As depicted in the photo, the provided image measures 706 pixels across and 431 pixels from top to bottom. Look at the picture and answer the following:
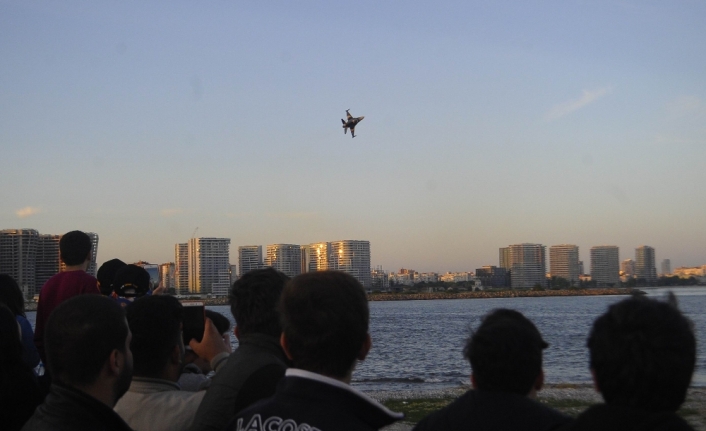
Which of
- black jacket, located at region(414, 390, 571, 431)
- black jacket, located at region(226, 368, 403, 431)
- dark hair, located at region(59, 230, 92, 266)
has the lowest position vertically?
black jacket, located at region(414, 390, 571, 431)

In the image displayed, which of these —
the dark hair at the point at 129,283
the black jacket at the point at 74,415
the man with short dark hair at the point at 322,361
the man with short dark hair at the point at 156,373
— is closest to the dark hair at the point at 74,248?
the dark hair at the point at 129,283

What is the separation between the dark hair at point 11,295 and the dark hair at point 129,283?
0.66 m

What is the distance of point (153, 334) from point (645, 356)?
2400 mm

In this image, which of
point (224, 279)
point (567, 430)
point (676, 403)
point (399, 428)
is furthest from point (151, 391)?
point (224, 279)

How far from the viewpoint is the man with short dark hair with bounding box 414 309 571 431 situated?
103 inches

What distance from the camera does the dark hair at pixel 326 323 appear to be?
2.20m

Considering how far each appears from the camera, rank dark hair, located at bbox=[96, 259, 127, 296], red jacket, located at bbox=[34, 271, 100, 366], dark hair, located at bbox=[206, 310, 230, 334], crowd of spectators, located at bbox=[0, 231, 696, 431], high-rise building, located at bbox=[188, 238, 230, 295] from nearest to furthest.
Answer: crowd of spectators, located at bbox=[0, 231, 696, 431] → dark hair, located at bbox=[206, 310, 230, 334] → red jacket, located at bbox=[34, 271, 100, 366] → dark hair, located at bbox=[96, 259, 127, 296] → high-rise building, located at bbox=[188, 238, 230, 295]

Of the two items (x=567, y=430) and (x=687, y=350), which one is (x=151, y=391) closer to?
(x=567, y=430)

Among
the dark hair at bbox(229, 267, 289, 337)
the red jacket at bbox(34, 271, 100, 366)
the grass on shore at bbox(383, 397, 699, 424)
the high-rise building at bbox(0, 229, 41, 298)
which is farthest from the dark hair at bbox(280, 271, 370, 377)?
the high-rise building at bbox(0, 229, 41, 298)

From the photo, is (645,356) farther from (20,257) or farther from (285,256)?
(285,256)

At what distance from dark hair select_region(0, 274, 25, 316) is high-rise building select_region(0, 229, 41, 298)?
2107cm

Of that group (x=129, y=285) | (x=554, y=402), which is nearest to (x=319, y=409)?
(x=129, y=285)

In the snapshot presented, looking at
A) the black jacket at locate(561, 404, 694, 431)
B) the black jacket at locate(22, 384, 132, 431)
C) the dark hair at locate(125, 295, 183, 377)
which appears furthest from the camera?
the dark hair at locate(125, 295, 183, 377)

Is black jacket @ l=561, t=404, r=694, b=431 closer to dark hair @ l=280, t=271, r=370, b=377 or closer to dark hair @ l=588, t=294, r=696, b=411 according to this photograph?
dark hair @ l=588, t=294, r=696, b=411
